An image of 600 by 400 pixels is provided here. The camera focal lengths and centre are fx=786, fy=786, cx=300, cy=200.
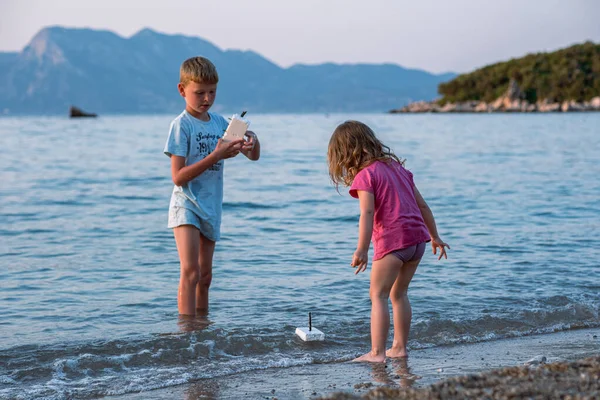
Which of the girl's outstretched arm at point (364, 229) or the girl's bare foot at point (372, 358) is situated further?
the girl's bare foot at point (372, 358)

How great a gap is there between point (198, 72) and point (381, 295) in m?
1.83

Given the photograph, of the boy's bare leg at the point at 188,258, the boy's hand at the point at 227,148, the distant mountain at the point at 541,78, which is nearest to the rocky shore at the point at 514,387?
the boy's hand at the point at 227,148

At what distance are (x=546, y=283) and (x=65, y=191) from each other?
35.0 feet

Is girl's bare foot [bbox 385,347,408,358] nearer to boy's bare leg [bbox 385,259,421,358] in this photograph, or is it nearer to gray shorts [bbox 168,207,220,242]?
boy's bare leg [bbox 385,259,421,358]

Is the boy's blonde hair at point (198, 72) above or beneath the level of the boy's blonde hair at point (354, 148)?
above

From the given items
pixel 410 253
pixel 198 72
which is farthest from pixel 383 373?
pixel 198 72

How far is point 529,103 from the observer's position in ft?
390

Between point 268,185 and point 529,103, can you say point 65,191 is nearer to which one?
point 268,185

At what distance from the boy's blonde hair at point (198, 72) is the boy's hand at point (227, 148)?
435mm

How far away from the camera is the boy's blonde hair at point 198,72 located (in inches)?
199

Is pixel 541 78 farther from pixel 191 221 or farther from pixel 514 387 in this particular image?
pixel 514 387

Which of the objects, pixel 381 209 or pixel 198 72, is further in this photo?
pixel 198 72

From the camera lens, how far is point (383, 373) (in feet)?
15.0

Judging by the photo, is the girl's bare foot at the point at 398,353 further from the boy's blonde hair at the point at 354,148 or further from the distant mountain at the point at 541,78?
the distant mountain at the point at 541,78
